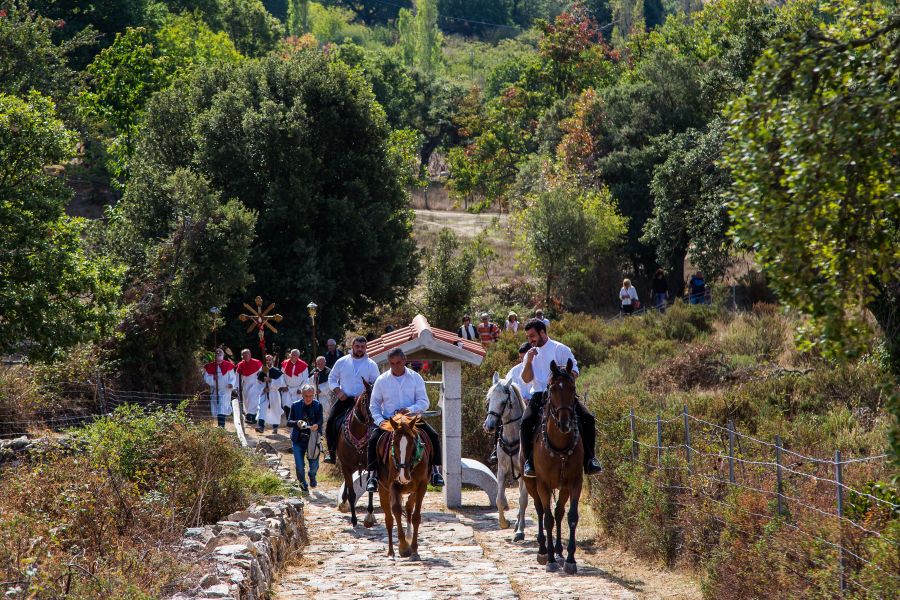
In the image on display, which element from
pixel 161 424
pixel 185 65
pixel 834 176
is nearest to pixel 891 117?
pixel 834 176

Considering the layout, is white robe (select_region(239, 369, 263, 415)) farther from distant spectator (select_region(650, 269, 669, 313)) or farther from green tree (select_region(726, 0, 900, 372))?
green tree (select_region(726, 0, 900, 372))

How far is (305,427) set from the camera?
1994cm

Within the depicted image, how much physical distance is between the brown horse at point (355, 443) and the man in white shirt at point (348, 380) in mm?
226

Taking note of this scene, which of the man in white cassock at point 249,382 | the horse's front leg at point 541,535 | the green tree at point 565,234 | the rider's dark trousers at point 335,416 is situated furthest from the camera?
the green tree at point 565,234

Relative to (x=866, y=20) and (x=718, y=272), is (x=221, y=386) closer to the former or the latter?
(x=718, y=272)

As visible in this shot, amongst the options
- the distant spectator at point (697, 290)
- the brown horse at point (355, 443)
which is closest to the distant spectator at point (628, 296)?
the distant spectator at point (697, 290)

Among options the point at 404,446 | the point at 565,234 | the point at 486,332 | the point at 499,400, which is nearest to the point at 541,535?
the point at 404,446

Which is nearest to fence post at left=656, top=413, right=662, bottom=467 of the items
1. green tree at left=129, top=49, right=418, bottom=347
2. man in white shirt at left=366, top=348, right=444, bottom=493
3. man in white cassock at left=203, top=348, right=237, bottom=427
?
man in white shirt at left=366, top=348, right=444, bottom=493

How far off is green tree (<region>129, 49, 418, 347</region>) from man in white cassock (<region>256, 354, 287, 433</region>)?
889cm

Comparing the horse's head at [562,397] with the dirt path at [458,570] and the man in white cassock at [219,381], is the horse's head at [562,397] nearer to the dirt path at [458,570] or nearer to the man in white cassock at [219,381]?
the dirt path at [458,570]

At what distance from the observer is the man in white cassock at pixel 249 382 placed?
2817cm

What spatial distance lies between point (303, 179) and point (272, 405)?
12.5m

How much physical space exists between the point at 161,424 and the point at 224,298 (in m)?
17.8

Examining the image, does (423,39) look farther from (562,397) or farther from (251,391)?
(562,397)
